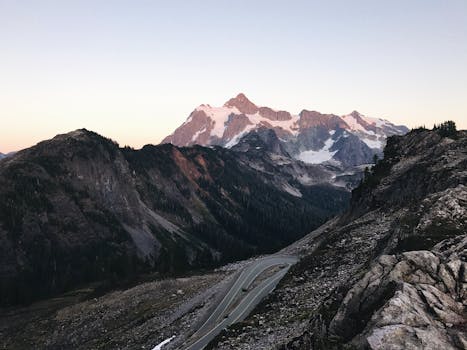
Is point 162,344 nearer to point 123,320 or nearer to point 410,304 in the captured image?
point 123,320

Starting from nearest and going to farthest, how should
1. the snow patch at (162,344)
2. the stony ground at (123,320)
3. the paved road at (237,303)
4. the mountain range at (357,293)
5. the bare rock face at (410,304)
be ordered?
the bare rock face at (410,304), the mountain range at (357,293), the paved road at (237,303), the snow patch at (162,344), the stony ground at (123,320)

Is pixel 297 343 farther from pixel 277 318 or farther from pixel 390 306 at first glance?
pixel 277 318

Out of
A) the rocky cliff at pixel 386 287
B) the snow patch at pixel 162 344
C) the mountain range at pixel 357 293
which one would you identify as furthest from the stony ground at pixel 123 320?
the rocky cliff at pixel 386 287

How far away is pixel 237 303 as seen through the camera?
6619cm

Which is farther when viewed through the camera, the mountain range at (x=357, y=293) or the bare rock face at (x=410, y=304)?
the mountain range at (x=357, y=293)

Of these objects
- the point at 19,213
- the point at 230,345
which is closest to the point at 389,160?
the point at 230,345

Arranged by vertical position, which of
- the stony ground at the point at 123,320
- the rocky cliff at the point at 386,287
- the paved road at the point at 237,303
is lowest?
the stony ground at the point at 123,320

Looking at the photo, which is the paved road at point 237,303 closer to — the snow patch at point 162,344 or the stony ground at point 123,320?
the stony ground at point 123,320

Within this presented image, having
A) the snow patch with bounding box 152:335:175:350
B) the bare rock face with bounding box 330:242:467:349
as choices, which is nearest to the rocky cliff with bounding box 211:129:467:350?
the bare rock face with bounding box 330:242:467:349

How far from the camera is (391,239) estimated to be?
4131 centimetres

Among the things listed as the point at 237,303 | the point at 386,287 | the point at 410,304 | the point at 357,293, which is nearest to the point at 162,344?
the point at 237,303

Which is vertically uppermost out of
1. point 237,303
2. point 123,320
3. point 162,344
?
point 237,303

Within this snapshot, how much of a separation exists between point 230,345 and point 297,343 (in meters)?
14.1

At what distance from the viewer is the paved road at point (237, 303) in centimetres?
5562
